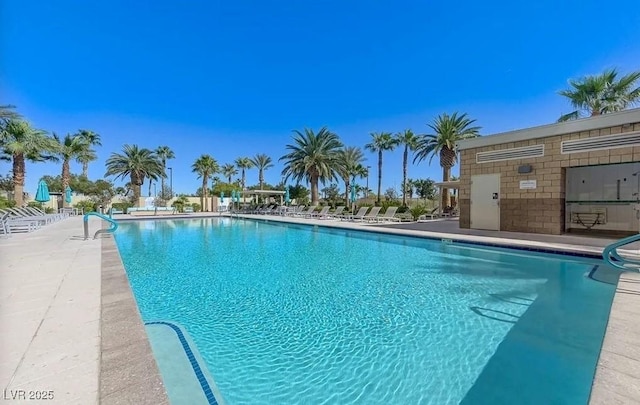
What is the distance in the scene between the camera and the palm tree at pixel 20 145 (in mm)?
17641

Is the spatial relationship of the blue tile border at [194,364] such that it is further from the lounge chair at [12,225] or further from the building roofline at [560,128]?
the building roofline at [560,128]

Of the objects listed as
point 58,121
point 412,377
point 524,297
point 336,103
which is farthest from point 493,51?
point 58,121

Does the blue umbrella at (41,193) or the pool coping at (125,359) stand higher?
the blue umbrella at (41,193)

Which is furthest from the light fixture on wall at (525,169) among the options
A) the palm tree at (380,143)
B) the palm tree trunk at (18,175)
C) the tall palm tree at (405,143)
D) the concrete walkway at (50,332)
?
the palm tree trunk at (18,175)

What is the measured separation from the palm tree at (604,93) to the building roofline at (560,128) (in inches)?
288

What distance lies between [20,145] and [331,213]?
19093mm

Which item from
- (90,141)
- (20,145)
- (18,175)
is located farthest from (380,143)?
(90,141)

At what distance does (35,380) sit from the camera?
6.61ft

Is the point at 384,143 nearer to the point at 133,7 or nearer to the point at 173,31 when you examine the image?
the point at 173,31

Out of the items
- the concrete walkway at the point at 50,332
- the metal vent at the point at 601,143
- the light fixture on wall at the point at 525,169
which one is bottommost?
the concrete walkway at the point at 50,332

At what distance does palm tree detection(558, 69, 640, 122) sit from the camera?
14312 millimetres

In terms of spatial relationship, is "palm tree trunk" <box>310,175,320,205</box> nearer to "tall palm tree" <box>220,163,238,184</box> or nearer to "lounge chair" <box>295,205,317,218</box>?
"lounge chair" <box>295,205,317,218</box>

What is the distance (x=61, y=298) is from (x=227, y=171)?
51015mm

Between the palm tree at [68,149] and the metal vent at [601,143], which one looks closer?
the metal vent at [601,143]
